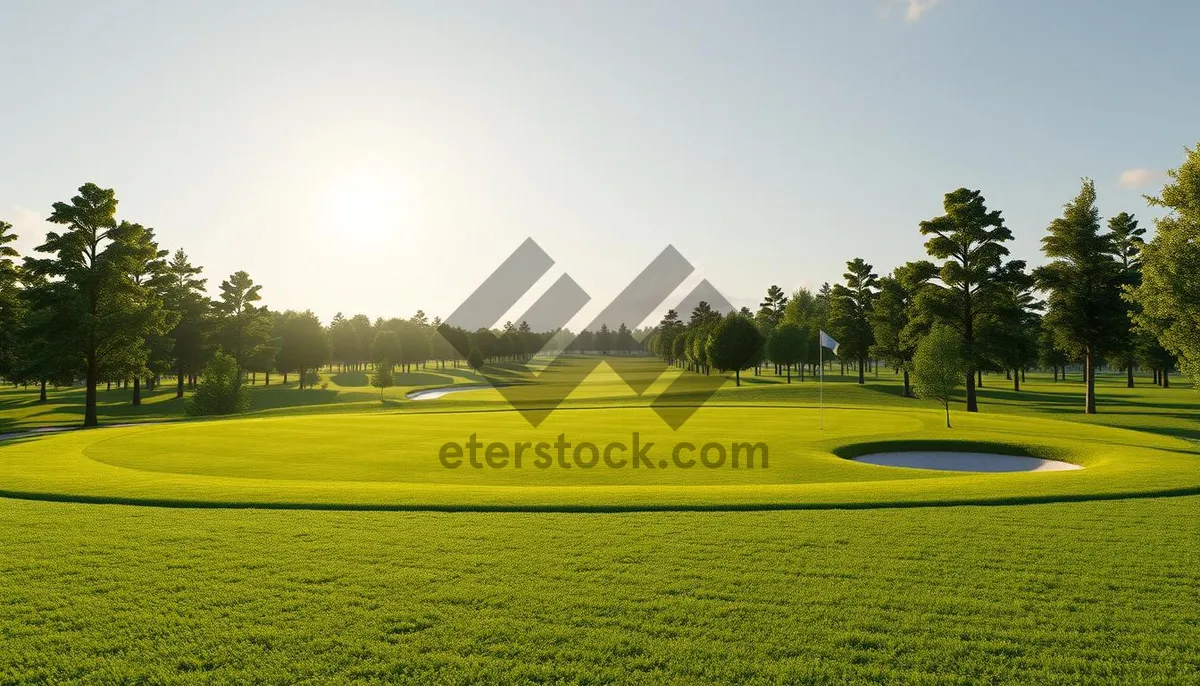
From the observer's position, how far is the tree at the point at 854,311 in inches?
2842

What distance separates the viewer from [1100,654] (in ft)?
21.3

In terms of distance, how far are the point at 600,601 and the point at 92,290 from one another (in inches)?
2047

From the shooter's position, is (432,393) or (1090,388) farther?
(432,393)

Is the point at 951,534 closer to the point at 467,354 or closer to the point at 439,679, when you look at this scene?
the point at 439,679

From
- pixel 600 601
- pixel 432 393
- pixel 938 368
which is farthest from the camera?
pixel 432 393

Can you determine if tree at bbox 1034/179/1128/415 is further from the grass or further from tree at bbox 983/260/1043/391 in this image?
the grass

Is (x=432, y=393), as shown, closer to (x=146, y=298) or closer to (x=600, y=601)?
(x=146, y=298)

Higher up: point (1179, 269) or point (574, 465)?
point (1179, 269)

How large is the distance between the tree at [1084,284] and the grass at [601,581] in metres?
34.6

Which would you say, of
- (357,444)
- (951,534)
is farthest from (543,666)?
(357,444)

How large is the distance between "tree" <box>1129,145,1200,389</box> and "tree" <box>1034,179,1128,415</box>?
1550 cm

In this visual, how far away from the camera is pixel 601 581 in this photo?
8.59 m

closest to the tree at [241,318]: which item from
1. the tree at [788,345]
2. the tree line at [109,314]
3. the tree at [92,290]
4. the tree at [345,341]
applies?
the tree line at [109,314]

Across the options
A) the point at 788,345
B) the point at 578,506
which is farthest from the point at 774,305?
the point at 578,506
